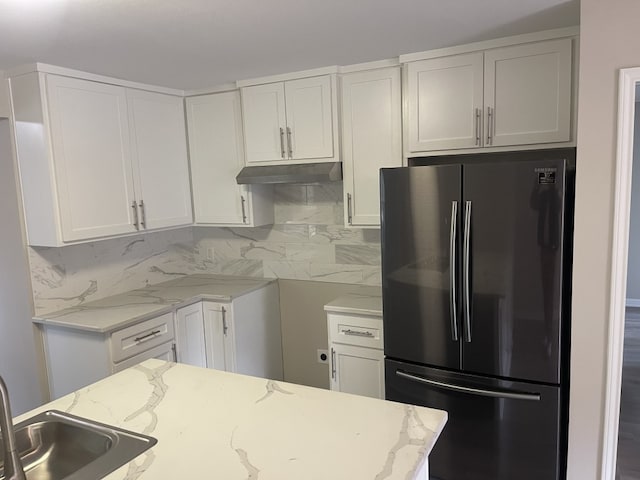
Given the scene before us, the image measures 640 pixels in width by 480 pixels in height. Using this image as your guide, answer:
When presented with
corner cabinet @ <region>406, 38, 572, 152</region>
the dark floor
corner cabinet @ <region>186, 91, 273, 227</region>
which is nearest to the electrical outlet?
corner cabinet @ <region>186, 91, 273, 227</region>

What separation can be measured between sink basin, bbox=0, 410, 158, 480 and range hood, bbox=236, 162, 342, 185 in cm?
187

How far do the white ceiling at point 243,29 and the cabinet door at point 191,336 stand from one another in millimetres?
1547

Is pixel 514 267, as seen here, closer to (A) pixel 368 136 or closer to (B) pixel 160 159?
(A) pixel 368 136

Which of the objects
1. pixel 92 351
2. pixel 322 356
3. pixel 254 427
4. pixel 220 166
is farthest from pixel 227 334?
pixel 254 427

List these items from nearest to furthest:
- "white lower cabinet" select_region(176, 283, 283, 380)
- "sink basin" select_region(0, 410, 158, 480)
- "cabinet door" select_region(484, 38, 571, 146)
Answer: "sink basin" select_region(0, 410, 158, 480) < "cabinet door" select_region(484, 38, 571, 146) < "white lower cabinet" select_region(176, 283, 283, 380)

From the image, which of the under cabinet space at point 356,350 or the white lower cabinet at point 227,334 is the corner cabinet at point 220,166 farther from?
the under cabinet space at point 356,350

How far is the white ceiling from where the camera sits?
183cm

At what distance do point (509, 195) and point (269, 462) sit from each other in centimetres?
153

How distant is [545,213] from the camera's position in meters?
2.05

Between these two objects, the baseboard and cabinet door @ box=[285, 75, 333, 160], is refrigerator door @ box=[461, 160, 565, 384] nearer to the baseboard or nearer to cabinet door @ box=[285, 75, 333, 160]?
cabinet door @ box=[285, 75, 333, 160]

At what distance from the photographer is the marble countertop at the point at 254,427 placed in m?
1.22

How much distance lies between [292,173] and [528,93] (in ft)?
4.69

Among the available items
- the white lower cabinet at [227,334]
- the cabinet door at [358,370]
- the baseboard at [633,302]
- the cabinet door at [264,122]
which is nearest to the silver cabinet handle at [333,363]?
the cabinet door at [358,370]

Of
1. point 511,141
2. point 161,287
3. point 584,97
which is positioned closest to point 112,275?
point 161,287
